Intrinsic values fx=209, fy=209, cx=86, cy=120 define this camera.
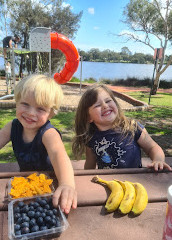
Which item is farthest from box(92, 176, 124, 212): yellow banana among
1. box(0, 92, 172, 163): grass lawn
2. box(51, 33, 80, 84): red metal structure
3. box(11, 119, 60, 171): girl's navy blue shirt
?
box(51, 33, 80, 84): red metal structure

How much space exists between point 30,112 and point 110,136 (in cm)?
81

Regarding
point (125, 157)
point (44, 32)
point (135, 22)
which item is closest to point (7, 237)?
point (125, 157)

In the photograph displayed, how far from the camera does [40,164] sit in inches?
66.0

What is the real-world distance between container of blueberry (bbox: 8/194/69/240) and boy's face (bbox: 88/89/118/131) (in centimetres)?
104

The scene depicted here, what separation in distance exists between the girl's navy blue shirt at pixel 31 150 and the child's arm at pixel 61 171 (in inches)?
2.5

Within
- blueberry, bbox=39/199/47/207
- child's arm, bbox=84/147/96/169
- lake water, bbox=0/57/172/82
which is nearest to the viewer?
blueberry, bbox=39/199/47/207

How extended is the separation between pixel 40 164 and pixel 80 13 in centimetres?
1744

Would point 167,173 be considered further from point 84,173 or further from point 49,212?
point 49,212

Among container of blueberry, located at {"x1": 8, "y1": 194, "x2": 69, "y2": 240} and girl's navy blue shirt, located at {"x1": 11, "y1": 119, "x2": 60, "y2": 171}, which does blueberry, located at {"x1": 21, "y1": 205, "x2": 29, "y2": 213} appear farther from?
girl's navy blue shirt, located at {"x1": 11, "y1": 119, "x2": 60, "y2": 171}

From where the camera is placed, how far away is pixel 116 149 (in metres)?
1.90

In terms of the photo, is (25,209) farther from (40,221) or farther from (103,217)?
(103,217)

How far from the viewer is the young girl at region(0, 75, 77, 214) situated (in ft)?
4.33

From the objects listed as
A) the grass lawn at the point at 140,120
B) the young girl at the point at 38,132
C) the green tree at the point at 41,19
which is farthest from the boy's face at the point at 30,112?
the green tree at the point at 41,19

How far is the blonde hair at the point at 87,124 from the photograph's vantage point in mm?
1944
